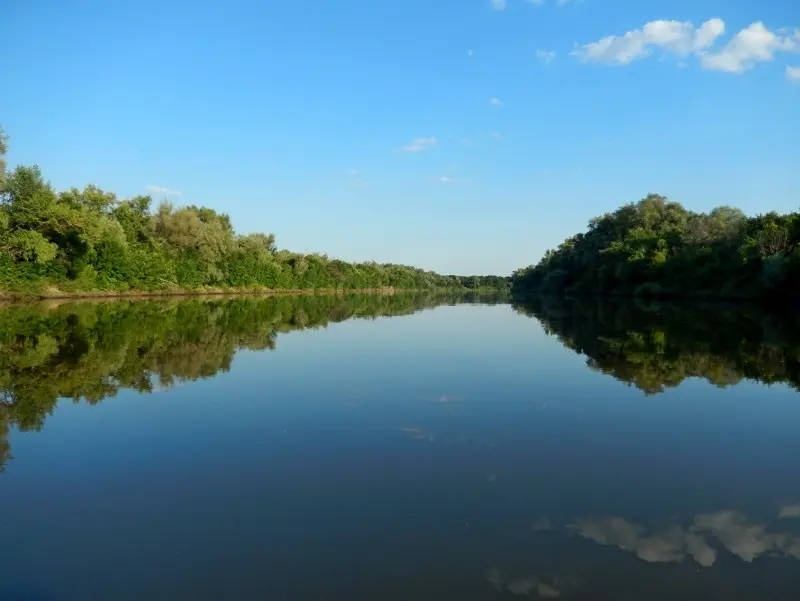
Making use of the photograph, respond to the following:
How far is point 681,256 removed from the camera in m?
60.5

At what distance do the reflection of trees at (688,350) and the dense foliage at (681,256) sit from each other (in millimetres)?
19798

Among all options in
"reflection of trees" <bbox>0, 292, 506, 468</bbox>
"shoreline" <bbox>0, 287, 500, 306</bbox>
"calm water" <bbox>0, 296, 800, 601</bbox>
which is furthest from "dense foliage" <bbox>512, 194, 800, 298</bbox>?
"shoreline" <bbox>0, 287, 500, 306</bbox>

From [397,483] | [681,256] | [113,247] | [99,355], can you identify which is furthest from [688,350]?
[113,247]

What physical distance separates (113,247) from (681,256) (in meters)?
57.9

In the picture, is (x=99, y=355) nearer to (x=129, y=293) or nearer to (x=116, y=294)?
(x=116, y=294)

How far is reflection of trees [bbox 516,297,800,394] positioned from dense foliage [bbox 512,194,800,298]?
1980 centimetres

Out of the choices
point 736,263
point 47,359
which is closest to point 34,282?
point 47,359

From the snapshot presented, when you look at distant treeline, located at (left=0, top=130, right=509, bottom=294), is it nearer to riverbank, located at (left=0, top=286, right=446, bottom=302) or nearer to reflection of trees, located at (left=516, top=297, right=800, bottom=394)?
riverbank, located at (left=0, top=286, right=446, bottom=302)

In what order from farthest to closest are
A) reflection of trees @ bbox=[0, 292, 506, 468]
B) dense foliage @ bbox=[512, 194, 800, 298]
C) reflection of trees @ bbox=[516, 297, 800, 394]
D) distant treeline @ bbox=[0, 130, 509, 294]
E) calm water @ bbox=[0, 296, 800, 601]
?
dense foliage @ bbox=[512, 194, 800, 298] < distant treeline @ bbox=[0, 130, 509, 294] < reflection of trees @ bbox=[516, 297, 800, 394] < reflection of trees @ bbox=[0, 292, 506, 468] < calm water @ bbox=[0, 296, 800, 601]

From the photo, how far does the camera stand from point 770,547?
16.0 ft

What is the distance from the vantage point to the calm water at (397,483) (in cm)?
431

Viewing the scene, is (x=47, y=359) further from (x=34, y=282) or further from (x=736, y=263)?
(x=736, y=263)

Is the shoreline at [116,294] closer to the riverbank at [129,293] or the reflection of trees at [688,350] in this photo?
the riverbank at [129,293]

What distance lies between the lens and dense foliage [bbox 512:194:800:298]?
45250 millimetres
